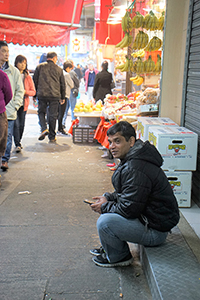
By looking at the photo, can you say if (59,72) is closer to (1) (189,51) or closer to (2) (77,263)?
(1) (189,51)

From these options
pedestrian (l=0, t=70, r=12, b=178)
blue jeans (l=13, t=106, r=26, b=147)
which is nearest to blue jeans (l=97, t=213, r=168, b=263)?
pedestrian (l=0, t=70, r=12, b=178)

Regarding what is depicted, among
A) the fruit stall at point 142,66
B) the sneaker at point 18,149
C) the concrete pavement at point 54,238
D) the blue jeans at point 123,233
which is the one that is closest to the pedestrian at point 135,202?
the blue jeans at point 123,233

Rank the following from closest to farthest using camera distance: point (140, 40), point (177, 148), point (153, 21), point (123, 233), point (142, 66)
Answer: point (123, 233), point (177, 148), point (153, 21), point (140, 40), point (142, 66)

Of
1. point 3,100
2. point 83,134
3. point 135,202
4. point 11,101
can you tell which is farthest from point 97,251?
point 83,134

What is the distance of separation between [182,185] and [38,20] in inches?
293

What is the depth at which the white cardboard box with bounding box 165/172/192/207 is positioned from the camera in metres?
4.31

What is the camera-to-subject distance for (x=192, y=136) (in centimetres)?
421

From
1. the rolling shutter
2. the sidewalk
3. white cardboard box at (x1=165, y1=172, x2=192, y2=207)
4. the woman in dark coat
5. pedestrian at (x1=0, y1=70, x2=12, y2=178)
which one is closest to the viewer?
the sidewalk

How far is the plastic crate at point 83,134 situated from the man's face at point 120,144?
20.5 feet

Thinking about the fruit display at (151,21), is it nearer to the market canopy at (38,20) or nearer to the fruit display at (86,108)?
the fruit display at (86,108)

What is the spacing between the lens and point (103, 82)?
35.8 feet

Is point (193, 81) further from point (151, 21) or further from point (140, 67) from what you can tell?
point (140, 67)

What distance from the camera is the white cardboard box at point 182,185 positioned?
14.1 feet

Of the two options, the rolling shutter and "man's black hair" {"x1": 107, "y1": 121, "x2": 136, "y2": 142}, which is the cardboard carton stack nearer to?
the rolling shutter
